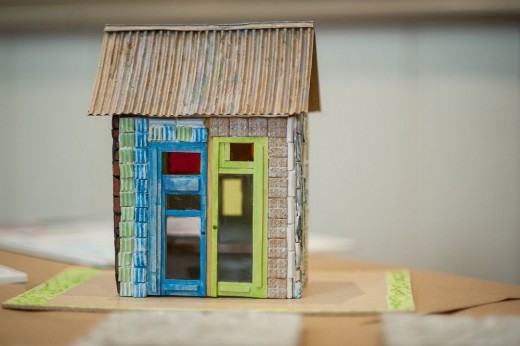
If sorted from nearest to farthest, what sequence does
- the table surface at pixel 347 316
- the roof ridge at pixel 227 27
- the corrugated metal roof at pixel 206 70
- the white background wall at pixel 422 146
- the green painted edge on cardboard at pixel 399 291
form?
the table surface at pixel 347 316 < the green painted edge on cardboard at pixel 399 291 < the corrugated metal roof at pixel 206 70 < the roof ridge at pixel 227 27 < the white background wall at pixel 422 146

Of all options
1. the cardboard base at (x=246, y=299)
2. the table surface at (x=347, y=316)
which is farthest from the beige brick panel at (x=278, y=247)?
the table surface at (x=347, y=316)

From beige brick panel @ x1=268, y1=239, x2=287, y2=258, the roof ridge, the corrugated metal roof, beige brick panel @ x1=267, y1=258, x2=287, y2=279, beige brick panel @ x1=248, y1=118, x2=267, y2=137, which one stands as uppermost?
the roof ridge

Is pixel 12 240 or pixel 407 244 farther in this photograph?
pixel 407 244

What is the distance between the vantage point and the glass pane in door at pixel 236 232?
230 centimetres

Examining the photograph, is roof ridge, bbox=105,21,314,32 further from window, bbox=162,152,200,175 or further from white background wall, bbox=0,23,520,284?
white background wall, bbox=0,23,520,284

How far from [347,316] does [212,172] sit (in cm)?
57

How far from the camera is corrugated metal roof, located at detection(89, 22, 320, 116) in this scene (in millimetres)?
2262

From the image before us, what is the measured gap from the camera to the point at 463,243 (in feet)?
13.2

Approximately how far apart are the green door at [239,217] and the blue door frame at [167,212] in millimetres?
32

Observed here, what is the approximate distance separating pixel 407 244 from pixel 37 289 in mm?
2204

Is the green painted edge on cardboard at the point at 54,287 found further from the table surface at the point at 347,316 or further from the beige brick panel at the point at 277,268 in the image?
the beige brick panel at the point at 277,268

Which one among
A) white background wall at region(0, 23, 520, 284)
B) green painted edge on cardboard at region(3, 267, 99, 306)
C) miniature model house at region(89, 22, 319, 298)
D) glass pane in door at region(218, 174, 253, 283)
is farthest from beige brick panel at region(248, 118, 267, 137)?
white background wall at region(0, 23, 520, 284)

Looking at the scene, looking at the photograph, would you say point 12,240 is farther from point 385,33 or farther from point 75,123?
point 385,33

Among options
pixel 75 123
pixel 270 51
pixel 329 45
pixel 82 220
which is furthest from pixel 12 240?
pixel 329 45
